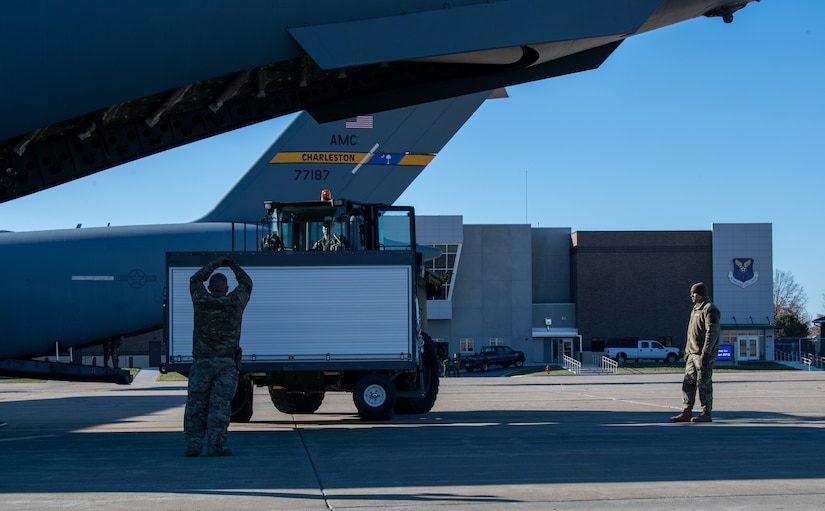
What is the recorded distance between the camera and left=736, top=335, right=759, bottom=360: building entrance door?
6969 centimetres

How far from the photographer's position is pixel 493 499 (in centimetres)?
648

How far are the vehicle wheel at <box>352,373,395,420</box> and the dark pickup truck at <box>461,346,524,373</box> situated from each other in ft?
157

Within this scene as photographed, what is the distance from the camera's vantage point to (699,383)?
12.7 metres

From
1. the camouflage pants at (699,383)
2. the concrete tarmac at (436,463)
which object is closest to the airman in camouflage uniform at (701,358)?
the camouflage pants at (699,383)

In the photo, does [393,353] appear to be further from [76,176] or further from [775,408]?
[775,408]

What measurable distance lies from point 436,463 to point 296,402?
25.6 ft

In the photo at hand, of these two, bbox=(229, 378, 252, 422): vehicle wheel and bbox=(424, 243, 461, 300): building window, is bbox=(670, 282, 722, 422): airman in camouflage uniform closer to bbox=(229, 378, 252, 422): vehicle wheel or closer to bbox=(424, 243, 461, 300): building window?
bbox=(229, 378, 252, 422): vehicle wheel

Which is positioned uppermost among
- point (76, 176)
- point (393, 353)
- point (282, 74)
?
point (282, 74)

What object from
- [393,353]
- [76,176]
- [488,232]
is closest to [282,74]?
[76,176]

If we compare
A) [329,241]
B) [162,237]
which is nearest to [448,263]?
[162,237]

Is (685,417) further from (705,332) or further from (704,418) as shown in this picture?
(705,332)

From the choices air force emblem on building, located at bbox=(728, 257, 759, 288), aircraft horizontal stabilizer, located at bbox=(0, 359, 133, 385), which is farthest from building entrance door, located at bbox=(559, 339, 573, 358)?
aircraft horizontal stabilizer, located at bbox=(0, 359, 133, 385)

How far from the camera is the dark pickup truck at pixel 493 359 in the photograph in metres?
60.7

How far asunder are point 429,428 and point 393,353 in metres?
1.09
